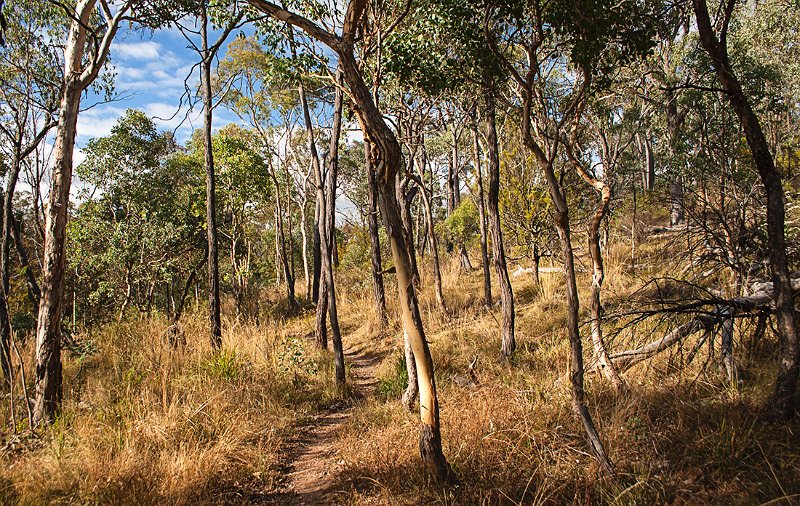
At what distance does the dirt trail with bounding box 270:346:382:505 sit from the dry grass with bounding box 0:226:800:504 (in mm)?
133

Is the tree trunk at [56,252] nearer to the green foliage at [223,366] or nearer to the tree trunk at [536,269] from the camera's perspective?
the green foliage at [223,366]

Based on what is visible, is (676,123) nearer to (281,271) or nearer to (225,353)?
(225,353)

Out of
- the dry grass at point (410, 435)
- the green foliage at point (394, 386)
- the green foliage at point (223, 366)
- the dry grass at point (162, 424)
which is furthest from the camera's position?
the green foliage at point (394, 386)

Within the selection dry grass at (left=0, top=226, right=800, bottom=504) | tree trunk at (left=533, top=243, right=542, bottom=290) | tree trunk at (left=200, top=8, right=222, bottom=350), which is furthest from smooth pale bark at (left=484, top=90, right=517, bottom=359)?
tree trunk at (left=200, top=8, right=222, bottom=350)

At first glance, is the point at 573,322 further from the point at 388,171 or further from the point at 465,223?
the point at 465,223

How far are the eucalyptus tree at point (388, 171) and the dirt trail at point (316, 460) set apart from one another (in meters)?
1.09

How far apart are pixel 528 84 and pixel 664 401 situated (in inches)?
135

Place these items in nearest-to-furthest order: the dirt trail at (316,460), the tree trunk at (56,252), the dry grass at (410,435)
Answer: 1. the dry grass at (410,435)
2. the dirt trail at (316,460)
3. the tree trunk at (56,252)

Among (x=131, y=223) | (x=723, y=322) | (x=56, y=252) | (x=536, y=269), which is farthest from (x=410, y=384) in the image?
(x=131, y=223)

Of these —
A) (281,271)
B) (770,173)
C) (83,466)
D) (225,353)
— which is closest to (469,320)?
(225,353)

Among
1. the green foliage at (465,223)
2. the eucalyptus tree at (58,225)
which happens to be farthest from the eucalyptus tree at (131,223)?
the green foliage at (465,223)

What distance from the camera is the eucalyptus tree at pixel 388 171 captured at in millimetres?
3084

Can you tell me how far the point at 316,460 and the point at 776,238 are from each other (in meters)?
4.50

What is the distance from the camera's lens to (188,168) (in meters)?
16.0
